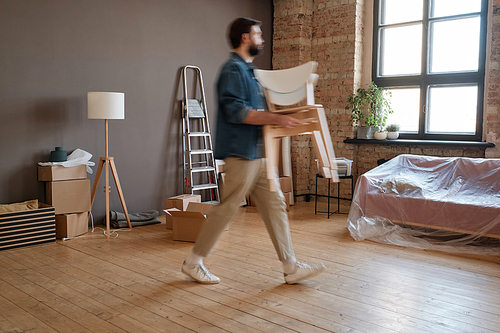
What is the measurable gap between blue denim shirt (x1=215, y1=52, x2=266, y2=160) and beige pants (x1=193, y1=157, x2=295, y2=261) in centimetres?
7

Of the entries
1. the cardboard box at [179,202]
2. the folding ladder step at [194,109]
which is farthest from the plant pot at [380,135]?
the cardboard box at [179,202]

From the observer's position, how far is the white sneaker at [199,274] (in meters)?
2.76

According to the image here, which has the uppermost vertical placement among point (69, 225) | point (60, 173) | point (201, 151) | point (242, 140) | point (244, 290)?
point (242, 140)

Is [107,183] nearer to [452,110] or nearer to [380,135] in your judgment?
[380,135]

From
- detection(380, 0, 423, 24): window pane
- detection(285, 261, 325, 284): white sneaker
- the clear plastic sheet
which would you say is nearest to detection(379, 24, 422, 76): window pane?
detection(380, 0, 423, 24): window pane

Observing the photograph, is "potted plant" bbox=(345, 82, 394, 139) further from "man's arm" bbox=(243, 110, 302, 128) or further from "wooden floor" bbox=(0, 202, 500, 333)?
"man's arm" bbox=(243, 110, 302, 128)

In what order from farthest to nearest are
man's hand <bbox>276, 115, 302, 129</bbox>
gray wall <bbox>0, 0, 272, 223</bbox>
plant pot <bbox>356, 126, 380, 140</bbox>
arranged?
plant pot <bbox>356, 126, 380, 140</bbox>, gray wall <bbox>0, 0, 272, 223</bbox>, man's hand <bbox>276, 115, 302, 129</bbox>

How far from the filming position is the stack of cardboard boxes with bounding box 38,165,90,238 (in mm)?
4012

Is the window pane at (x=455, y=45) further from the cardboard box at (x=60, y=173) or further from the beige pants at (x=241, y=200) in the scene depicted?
the cardboard box at (x=60, y=173)

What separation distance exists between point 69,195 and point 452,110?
4.53 metres

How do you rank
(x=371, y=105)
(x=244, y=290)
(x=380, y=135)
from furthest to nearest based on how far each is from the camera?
1. (x=371, y=105)
2. (x=380, y=135)
3. (x=244, y=290)

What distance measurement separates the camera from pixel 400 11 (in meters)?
5.76

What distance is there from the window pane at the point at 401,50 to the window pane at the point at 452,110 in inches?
17.7

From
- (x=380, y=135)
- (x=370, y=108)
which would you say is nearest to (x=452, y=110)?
(x=380, y=135)
